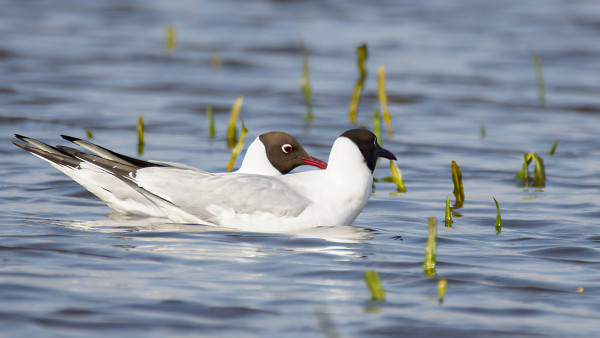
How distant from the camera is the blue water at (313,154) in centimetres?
566

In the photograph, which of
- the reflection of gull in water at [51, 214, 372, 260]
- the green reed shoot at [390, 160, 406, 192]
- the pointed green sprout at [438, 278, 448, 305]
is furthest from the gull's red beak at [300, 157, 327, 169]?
the pointed green sprout at [438, 278, 448, 305]

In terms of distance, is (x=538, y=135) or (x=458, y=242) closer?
(x=458, y=242)

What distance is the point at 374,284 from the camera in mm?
5453

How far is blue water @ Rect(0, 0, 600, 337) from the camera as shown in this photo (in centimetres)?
566

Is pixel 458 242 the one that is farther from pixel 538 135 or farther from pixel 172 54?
pixel 172 54

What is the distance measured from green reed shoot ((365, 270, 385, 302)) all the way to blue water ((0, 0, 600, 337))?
12cm

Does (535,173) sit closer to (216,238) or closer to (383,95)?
(383,95)

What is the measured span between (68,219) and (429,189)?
370cm

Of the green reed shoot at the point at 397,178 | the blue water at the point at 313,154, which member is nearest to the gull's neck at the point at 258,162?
the blue water at the point at 313,154

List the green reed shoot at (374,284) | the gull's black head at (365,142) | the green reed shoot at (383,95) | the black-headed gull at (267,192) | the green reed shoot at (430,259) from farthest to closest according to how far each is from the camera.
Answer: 1. the green reed shoot at (383,95)
2. the gull's black head at (365,142)
3. the black-headed gull at (267,192)
4. the green reed shoot at (430,259)
5. the green reed shoot at (374,284)

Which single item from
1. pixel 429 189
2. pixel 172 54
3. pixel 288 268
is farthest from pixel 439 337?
pixel 172 54

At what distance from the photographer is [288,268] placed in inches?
256

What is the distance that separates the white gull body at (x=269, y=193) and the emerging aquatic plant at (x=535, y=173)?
7.86 ft

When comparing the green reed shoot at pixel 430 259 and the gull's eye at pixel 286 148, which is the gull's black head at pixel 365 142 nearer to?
the gull's eye at pixel 286 148
